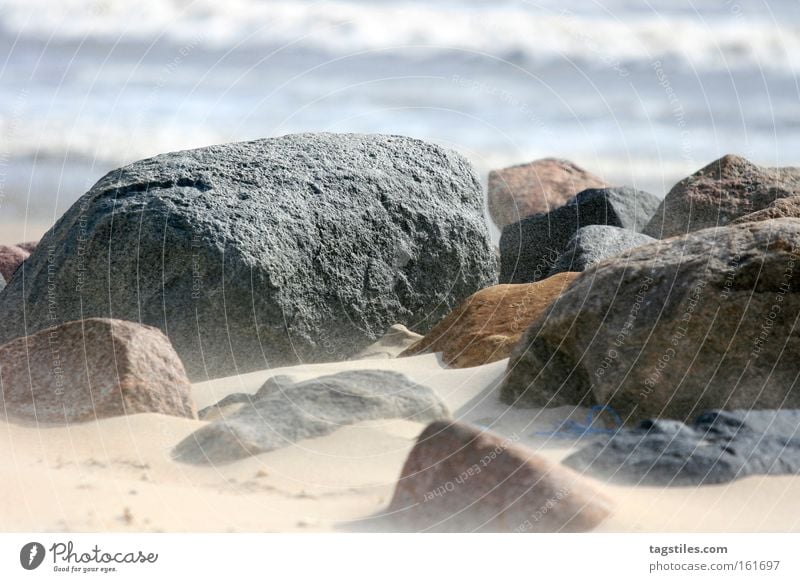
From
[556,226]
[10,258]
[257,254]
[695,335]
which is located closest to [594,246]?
[556,226]

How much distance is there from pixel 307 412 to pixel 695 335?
2.50 metres

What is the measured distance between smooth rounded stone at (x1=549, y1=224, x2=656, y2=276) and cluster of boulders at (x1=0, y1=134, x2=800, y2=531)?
0.04 m

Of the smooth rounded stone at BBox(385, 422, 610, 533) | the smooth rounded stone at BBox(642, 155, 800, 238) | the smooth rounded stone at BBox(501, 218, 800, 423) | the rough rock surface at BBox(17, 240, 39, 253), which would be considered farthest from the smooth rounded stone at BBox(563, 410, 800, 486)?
the rough rock surface at BBox(17, 240, 39, 253)

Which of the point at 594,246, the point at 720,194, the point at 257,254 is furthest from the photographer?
the point at 720,194

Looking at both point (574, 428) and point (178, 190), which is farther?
point (178, 190)

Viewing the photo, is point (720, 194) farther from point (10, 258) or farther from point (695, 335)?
point (10, 258)

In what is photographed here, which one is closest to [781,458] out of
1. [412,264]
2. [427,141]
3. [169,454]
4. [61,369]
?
[169,454]

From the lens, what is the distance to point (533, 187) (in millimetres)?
21016

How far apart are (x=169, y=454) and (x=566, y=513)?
2.22 m

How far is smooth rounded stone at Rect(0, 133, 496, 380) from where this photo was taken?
8.14m

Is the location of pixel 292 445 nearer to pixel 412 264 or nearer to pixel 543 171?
pixel 412 264

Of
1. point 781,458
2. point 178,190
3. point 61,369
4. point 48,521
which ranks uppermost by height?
point 178,190

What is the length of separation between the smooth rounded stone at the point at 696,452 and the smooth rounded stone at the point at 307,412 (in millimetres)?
1140

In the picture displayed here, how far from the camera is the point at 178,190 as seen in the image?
8492 mm
